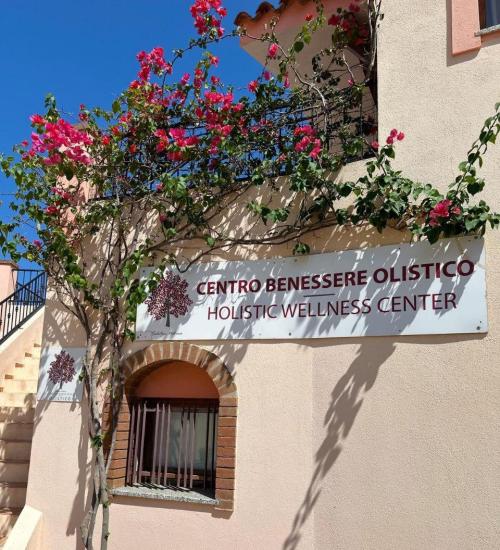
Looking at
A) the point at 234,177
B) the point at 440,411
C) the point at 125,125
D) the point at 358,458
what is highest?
the point at 125,125

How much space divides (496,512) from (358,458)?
109 cm

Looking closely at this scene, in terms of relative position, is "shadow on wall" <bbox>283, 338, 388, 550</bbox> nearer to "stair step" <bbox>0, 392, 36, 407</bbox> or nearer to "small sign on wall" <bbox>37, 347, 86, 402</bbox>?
"small sign on wall" <bbox>37, 347, 86, 402</bbox>

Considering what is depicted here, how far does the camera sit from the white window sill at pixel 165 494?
5.56 m

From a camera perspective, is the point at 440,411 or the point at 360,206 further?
the point at 360,206

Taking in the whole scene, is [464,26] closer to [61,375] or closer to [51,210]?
[51,210]

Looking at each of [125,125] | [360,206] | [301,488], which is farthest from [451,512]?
[125,125]

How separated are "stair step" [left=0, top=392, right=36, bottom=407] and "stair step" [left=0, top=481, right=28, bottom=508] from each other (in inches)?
62.5

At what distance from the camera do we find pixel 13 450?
7602 millimetres

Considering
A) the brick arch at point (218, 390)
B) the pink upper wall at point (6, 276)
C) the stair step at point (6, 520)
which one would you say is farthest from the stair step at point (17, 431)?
the pink upper wall at point (6, 276)

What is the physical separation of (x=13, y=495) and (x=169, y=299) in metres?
3.23

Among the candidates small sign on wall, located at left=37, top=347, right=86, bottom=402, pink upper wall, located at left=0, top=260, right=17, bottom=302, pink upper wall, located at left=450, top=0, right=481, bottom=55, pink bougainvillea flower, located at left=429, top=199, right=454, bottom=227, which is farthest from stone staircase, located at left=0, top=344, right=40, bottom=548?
pink upper wall, located at left=450, top=0, right=481, bottom=55

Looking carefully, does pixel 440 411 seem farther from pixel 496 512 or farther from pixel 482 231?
pixel 482 231

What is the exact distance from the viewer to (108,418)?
6.18 metres

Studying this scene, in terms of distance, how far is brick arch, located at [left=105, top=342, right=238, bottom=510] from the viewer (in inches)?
217
